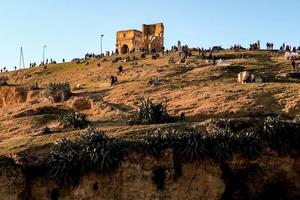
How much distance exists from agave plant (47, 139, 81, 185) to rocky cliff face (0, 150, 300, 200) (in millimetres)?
354

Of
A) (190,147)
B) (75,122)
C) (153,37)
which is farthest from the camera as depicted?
(153,37)

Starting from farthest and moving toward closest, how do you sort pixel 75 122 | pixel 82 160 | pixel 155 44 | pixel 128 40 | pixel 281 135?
1. pixel 128 40
2. pixel 155 44
3. pixel 75 122
4. pixel 281 135
5. pixel 82 160

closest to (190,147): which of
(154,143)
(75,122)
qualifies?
(154,143)

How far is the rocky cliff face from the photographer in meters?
27.5

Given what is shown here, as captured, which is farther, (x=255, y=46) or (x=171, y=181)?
(x=255, y=46)

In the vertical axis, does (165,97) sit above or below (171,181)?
above

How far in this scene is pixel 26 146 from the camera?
1185 inches

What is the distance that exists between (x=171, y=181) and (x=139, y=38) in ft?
237

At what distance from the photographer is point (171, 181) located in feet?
92.3

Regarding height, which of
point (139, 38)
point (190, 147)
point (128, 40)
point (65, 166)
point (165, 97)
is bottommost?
point (65, 166)

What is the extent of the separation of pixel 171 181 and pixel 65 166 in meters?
5.11

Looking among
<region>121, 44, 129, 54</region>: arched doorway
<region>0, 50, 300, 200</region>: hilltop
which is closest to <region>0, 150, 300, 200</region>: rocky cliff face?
<region>0, 50, 300, 200</region>: hilltop

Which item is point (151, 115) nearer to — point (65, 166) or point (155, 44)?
point (65, 166)

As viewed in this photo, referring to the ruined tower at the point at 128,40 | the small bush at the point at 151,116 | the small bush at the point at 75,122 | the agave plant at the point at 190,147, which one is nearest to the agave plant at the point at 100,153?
the agave plant at the point at 190,147
